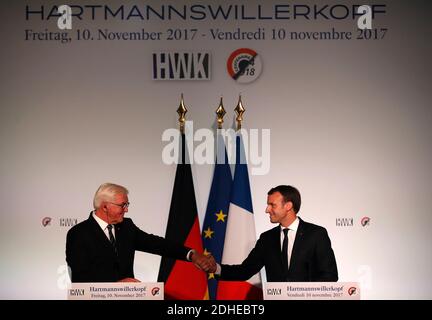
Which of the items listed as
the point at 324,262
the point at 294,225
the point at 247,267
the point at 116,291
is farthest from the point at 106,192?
the point at 324,262

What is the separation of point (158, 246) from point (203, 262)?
383 mm

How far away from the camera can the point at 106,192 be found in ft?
20.3

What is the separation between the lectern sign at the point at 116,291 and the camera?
5555 millimetres

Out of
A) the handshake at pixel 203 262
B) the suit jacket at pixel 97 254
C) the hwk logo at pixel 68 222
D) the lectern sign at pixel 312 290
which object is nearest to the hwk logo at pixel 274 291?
the lectern sign at pixel 312 290

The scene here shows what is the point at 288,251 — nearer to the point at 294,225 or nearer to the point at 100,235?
the point at 294,225

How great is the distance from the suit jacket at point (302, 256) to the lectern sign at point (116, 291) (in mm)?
1019

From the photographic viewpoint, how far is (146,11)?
6.84 m

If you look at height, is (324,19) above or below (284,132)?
above

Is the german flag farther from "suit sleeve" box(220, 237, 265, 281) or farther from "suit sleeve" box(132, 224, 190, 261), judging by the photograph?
"suit sleeve" box(220, 237, 265, 281)
